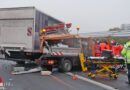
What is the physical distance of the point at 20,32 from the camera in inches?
330

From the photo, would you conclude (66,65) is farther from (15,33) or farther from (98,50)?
(15,33)

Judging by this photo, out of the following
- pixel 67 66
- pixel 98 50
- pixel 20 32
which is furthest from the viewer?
pixel 98 50

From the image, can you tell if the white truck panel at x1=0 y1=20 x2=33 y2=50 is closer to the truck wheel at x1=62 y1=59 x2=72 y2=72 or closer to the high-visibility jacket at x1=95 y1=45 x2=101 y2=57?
Answer: the truck wheel at x1=62 y1=59 x2=72 y2=72

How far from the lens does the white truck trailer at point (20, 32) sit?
817cm

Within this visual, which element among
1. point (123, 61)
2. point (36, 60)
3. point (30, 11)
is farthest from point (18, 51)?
point (123, 61)

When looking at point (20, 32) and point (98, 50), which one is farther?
point (98, 50)

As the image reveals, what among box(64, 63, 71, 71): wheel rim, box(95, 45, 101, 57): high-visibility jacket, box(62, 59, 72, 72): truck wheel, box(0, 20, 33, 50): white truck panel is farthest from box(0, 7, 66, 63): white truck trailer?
box(95, 45, 101, 57): high-visibility jacket

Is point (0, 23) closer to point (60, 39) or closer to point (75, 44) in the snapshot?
point (60, 39)

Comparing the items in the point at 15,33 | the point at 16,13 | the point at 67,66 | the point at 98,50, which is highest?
the point at 16,13

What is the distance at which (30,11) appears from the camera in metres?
8.10

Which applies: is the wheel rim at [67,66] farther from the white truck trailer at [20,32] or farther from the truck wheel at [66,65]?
the white truck trailer at [20,32]

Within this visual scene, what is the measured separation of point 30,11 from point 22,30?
3.55 feet

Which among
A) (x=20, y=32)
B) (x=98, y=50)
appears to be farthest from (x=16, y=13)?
(x=98, y=50)

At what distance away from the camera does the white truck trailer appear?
8.17 m
